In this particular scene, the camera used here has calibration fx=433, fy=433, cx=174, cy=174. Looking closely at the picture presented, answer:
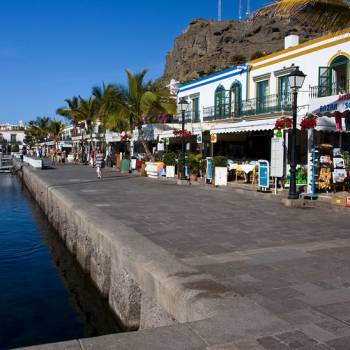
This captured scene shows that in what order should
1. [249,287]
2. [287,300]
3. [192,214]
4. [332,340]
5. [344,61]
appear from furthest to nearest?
1. [344,61]
2. [192,214]
3. [249,287]
4. [287,300]
5. [332,340]

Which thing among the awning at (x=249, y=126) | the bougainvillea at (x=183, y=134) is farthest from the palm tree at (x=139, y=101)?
the awning at (x=249, y=126)

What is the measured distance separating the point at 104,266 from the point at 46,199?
971 cm

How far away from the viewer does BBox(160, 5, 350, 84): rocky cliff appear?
8181 centimetres

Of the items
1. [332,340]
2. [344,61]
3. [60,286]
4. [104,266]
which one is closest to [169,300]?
[332,340]

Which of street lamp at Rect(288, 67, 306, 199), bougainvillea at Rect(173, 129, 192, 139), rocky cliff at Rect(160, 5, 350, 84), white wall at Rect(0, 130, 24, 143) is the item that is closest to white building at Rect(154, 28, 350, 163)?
bougainvillea at Rect(173, 129, 192, 139)

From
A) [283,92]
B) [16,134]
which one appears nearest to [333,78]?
[283,92]

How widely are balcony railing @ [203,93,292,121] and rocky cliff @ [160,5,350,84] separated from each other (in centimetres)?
5152

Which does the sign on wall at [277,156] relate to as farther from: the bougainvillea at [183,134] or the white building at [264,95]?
the bougainvillea at [183,134]

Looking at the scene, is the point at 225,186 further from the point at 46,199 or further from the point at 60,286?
the point at 60,286

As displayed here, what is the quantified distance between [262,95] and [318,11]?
12.2m

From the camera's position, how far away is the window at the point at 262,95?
→ 22491 millimetres

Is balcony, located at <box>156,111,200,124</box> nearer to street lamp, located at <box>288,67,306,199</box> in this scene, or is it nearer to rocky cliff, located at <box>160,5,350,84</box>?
street lamp, located at <box>288,67,306,199</box>

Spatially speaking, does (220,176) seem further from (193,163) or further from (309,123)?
(309,123)

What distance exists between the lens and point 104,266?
679 centimetres
